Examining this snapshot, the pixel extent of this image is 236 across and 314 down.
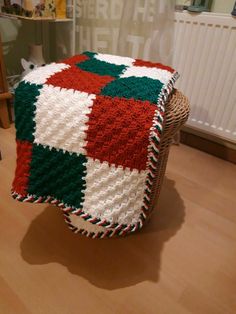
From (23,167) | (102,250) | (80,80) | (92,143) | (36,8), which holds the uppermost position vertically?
(36,8)

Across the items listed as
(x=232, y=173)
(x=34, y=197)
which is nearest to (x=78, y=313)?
(x=34, y=197)

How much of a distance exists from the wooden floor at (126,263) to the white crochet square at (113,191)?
0.81 ft

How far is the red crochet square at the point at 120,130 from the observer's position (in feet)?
1.94

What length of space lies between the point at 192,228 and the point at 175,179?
0.95 feet

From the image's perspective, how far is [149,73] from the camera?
2.49 feet

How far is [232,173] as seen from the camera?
1287 millimetres

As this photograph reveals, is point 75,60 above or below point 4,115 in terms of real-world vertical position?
above

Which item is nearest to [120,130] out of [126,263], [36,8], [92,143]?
[92,143]

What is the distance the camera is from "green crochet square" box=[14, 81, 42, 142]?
2.14 ft

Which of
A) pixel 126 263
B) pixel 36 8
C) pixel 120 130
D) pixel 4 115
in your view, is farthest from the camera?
pixel 4 115

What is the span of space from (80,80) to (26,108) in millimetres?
154

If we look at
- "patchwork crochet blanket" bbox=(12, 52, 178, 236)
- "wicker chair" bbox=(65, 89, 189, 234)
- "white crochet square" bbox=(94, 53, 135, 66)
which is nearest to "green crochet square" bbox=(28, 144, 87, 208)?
"patchwork crochet blanket" bbox=(12, 52, 178, 236)

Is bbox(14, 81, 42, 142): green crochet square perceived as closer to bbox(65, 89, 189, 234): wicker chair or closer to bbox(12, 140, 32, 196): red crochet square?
bbox(12, 140, 32, 196): red crochet square

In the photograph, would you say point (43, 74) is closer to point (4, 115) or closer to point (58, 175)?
point (58, 175)
